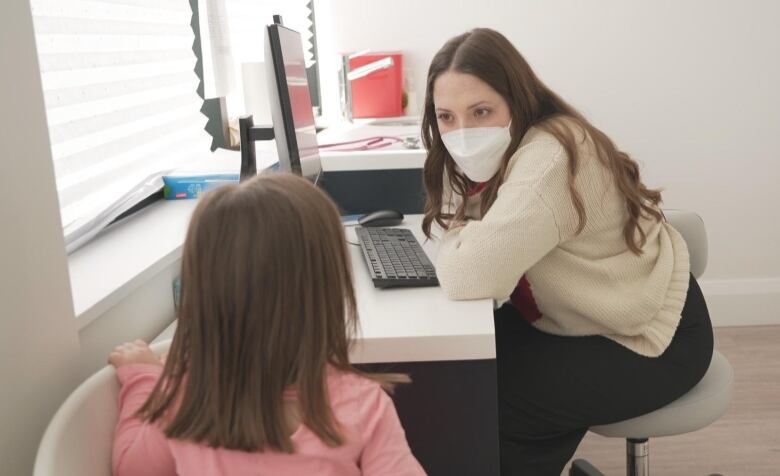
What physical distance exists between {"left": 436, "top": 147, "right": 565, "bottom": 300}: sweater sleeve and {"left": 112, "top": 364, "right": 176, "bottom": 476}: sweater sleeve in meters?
0.61

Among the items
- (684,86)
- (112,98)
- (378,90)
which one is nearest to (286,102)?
(112,98)

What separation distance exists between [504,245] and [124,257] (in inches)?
27.5

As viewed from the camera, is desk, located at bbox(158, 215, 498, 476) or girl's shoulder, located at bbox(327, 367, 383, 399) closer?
girl's shoulder, located at bbox(327, 367, 383, 399)

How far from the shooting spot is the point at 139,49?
1984mm

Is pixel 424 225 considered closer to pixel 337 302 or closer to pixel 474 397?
pixel 474 397

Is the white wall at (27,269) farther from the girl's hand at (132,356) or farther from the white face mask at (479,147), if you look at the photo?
the white face mask at (479,147)

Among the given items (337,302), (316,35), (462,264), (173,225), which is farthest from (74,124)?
(316,35)

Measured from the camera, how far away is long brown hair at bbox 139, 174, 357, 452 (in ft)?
3.07

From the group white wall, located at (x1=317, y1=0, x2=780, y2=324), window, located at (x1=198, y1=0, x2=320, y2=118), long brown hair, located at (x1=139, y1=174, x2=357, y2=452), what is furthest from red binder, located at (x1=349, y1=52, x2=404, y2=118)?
long brown hair, located at (x1=139, y1=174, x2=357, y2=452)

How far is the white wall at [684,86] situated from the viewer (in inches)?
138

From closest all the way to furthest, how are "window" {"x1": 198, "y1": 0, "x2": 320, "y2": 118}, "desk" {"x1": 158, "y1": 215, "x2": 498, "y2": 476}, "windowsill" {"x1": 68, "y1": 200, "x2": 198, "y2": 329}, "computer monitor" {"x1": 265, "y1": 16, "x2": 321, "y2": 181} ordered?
"windowsill" {"x1": 68, "y1": 200, "x2": 198, "y2": 329} → "desk" {"x1": 158, "y1": 215, "x2": 498, "y2": 476} → "computer monitor" {"x1": 265, "y1": 16, "x2": 321, "y2": 181} → "window" {"x1": 198, "y1": 0, "x2": 320, "y2": 118}

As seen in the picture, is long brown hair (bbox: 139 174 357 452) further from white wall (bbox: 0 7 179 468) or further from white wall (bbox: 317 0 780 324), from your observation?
white wall (bbox: 317 0 780 324)

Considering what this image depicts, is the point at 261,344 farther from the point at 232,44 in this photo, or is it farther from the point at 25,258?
the point at 232,44

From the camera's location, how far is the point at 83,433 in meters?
1.00
